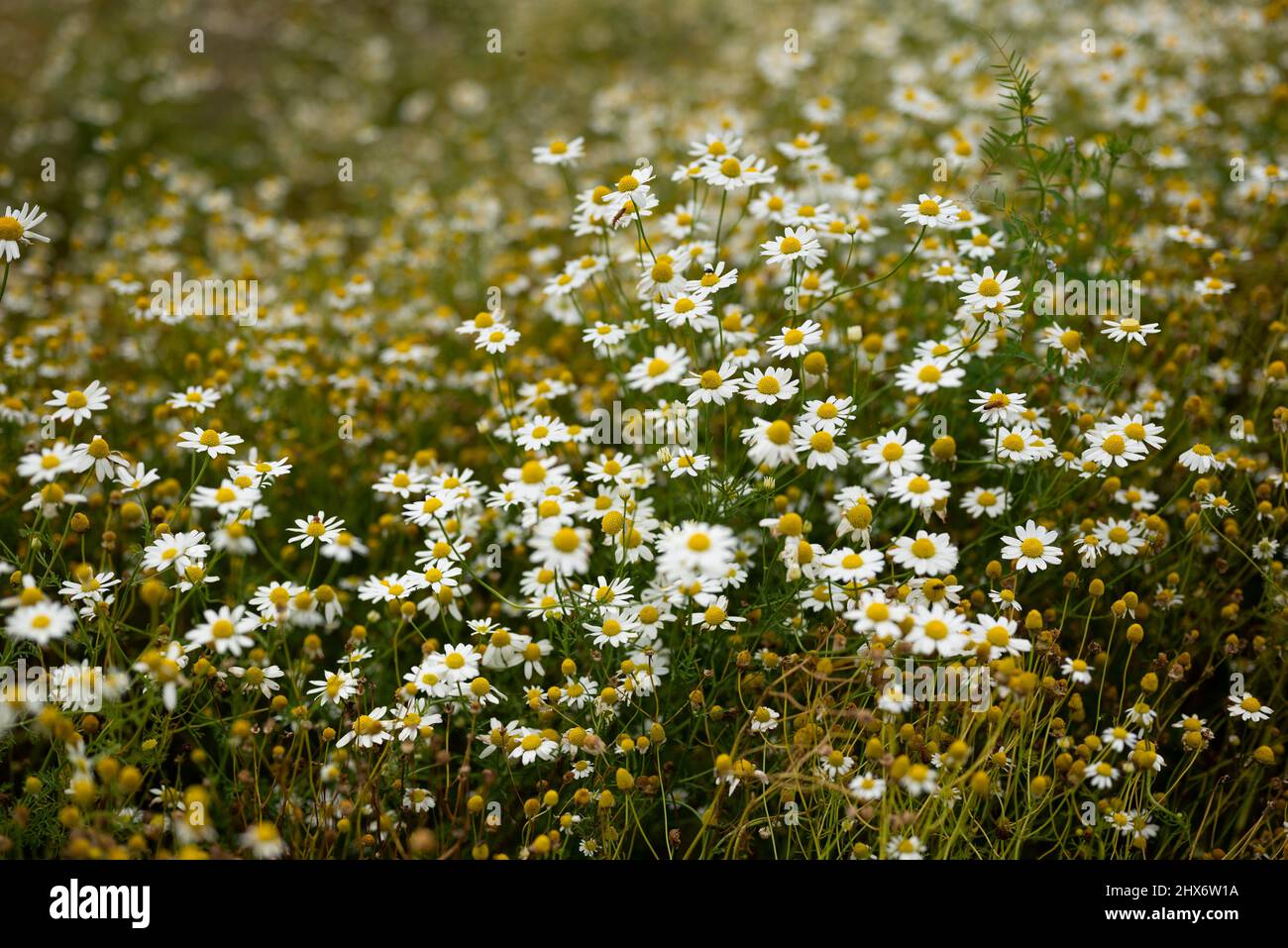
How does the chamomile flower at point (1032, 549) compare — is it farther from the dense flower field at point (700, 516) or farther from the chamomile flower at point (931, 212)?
the chamomile flower at point (931, 212)

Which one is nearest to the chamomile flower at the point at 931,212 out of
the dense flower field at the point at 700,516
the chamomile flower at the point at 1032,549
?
the dense flower field at the point at 700,516

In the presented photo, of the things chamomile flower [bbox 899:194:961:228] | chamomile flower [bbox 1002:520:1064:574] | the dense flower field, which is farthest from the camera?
chamomile flower [bbox 899:194:961:228]

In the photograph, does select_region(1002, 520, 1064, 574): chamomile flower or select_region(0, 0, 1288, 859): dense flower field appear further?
select_region(1002, 520, 1064, 574): chamomile flower

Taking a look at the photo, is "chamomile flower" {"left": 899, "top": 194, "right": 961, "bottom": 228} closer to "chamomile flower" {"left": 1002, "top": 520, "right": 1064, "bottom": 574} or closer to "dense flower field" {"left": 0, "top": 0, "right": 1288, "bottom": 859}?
"dense flower field" {"left": 0, "top": 0, "right": 1288, "bottom": 859}

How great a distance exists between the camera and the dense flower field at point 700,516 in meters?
2.58

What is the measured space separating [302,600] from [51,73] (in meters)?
7.35

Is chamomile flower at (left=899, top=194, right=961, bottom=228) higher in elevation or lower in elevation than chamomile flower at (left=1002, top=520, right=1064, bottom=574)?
higher

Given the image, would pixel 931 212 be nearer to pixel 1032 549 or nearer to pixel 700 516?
pixel 1032 549

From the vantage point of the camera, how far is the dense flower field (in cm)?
258

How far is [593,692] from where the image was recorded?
2822 mm

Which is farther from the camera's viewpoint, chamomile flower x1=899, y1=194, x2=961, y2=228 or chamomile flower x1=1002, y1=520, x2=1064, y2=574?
chamomile flower x1=899, y1=194, x2=961, y2=228

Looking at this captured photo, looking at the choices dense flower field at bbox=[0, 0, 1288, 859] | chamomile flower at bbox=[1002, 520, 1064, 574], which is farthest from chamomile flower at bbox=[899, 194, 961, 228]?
chamomile flower at bbox=[1002, 520, 1064, 574]

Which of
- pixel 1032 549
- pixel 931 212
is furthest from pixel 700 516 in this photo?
pixel 931 212

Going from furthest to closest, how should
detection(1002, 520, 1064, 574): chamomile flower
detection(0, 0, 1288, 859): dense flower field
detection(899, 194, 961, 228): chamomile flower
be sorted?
detection(899, 194, 961, 228): chamomile flower < detection(1002, 520, 1064, 574): chamomile flower < detection(0, 0, 1288, 859): dense flower field
